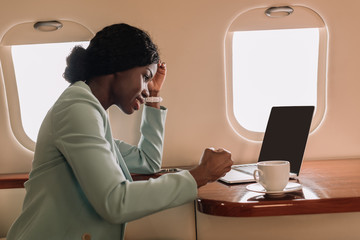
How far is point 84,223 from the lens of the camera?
3.48ft

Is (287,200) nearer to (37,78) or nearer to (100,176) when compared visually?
(100,176)

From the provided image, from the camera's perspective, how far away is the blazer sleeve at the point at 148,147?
1718mm

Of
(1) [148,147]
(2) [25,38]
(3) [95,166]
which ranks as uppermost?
(2) [25,38]

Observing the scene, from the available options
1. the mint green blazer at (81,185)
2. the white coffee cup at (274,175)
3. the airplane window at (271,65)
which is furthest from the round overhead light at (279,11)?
the mint green blazer at (81,185)

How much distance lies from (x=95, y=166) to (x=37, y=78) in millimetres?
1259

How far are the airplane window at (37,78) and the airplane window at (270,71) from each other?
0.81 meters

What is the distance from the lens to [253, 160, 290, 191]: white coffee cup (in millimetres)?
1201

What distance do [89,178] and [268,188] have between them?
537 millimetres

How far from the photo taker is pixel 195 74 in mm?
1967

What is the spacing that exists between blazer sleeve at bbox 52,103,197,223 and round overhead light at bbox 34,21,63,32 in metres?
1.00

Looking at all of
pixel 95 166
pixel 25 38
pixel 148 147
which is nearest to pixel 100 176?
pixel 95 166

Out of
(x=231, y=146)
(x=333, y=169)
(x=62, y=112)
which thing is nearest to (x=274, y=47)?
(x=231, y=146)

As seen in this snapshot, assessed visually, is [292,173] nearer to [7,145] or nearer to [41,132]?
[41,132]

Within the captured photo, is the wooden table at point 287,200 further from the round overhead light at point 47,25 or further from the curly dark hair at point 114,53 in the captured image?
the round overhead light at point 47,25
